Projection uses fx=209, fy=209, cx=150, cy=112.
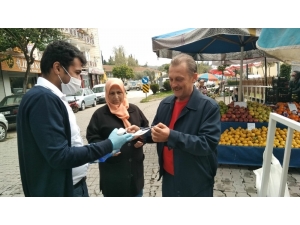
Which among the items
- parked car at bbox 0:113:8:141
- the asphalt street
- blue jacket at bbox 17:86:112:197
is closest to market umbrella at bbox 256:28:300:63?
blue jacket at bbox 17:86:112:197

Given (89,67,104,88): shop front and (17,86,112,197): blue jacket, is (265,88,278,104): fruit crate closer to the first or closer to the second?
(17,86,112,197): blue jacket

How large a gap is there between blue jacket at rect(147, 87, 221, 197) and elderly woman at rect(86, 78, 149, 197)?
0.58 metres

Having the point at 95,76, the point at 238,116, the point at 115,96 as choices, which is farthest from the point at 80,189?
the point at 95,76

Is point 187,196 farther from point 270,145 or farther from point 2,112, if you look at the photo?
point 2,112

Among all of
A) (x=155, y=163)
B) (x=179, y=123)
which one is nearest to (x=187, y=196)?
(x=179, y=123)

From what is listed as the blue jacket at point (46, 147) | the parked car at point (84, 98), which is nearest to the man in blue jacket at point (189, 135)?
the blue jacket at point (46, 147)

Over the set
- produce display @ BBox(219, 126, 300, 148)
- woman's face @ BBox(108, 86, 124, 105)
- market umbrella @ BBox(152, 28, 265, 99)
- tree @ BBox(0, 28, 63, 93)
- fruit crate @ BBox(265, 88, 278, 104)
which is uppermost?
tree @ BBox(0, 28, 63, 93)

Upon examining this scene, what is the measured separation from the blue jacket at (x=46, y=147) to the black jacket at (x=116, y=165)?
655 mm

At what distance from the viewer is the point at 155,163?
15.2 ft

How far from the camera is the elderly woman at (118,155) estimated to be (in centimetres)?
214

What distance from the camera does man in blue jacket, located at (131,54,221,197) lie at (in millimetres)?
1560

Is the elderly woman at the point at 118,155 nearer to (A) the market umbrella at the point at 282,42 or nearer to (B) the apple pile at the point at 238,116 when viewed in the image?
(A) the market umbrella at the point at 282,42

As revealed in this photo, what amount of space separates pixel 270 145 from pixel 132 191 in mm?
1383

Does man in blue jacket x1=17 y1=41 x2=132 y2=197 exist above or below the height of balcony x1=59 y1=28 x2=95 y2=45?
below
